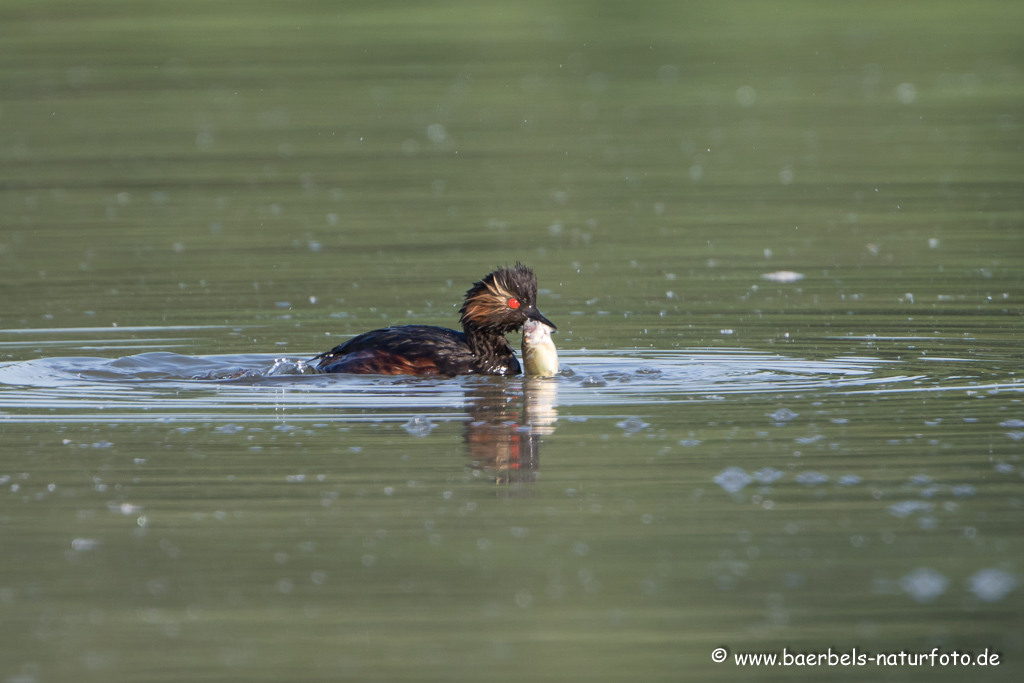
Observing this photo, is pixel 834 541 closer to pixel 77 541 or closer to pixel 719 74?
pixel 77 541

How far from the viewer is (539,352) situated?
1018 cm

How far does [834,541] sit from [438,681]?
1988mm

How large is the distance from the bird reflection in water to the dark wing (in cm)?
26

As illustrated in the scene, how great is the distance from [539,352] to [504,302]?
543 mm

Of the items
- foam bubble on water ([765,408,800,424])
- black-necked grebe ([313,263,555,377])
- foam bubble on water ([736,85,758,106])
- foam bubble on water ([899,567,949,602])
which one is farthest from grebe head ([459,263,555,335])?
foam bubble on water ([736,85,758,106])

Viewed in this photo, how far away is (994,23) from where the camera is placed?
120 ft

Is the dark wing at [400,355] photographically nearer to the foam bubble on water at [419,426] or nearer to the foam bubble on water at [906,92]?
the foam bubble on water at [419,426]

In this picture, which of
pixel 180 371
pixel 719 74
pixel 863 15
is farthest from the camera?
pixel 863 15

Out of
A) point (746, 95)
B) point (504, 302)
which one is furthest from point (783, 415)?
point (746, 95)

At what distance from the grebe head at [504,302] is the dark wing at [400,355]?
213mm

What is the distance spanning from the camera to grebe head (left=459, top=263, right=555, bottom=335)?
10.5 metres

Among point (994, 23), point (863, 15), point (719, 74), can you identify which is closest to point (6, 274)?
point (719, 74)

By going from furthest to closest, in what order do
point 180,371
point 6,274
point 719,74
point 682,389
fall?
point 719,74 → point 6,274 → point 180,371 → point 682,389

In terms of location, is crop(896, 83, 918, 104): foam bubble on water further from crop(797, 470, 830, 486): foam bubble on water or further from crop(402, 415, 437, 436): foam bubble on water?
crop(797, 470, 830, 486): foam bubble on water
